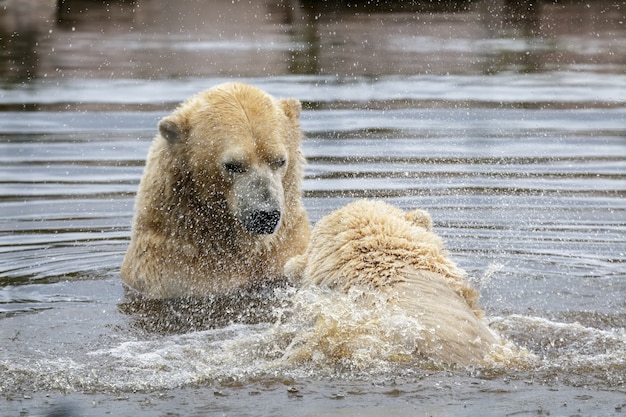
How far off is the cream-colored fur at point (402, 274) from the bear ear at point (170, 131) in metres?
1.80

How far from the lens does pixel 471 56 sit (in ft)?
58.2

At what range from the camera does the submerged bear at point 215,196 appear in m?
7.63

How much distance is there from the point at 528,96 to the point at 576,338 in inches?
333

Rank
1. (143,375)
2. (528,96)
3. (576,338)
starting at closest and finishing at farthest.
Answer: (143,375)
(576,338)
(528,96)

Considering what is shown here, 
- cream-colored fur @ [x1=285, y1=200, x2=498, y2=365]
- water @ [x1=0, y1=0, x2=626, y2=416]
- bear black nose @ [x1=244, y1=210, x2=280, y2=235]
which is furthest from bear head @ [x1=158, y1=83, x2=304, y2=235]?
cream-colored fur @ [x1=285, y1=200, x2=498, y2=365]

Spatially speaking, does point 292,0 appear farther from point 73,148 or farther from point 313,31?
point 73,148

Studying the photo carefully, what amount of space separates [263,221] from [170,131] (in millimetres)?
898

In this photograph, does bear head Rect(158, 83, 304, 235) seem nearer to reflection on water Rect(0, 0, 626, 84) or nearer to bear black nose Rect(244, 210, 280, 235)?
bear black nose Rect(244, 210, 280, 235)

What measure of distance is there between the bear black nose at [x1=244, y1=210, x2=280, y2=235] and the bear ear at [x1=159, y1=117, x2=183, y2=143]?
754mm

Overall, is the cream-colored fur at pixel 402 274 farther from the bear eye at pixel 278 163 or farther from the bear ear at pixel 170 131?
the bear ear at pixel 170 131

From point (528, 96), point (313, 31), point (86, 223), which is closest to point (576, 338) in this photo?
point (86, 223)

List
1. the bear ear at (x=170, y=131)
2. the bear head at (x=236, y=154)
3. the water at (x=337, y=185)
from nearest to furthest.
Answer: the water at (x=337, y=185)
the bear head at (x=236, y=154)
the bear ear at (x=170, y=131)

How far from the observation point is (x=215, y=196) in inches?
307

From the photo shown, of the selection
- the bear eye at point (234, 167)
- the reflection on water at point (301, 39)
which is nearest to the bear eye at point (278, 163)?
the bear eye at point (234, 167)
